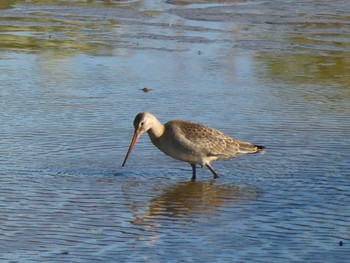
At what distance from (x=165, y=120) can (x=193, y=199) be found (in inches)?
119

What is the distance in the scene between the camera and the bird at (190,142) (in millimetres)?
10445

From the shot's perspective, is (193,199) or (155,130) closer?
(193,199)

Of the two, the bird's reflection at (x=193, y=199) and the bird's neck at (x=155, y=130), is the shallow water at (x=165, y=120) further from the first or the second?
the bird's neck at (x=155, y=130)

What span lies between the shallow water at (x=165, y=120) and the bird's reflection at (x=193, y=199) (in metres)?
0.02

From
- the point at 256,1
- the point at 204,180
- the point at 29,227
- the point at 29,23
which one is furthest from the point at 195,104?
the point at 256,1

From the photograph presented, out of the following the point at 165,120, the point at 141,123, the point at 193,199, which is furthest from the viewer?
the point at 165,120

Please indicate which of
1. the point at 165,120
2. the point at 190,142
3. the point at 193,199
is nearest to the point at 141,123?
the point at 190,142

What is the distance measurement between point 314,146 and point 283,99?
8.11 feet

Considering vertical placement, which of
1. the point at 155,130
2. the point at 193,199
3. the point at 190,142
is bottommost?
the point at 193,199

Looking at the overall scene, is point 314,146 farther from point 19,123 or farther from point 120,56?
point 120,56

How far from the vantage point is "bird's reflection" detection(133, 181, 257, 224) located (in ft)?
30.0

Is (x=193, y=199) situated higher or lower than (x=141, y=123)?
lower

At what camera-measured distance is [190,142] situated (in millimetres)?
10500

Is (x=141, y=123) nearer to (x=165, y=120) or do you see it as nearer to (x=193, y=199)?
(x=193, y=199)
